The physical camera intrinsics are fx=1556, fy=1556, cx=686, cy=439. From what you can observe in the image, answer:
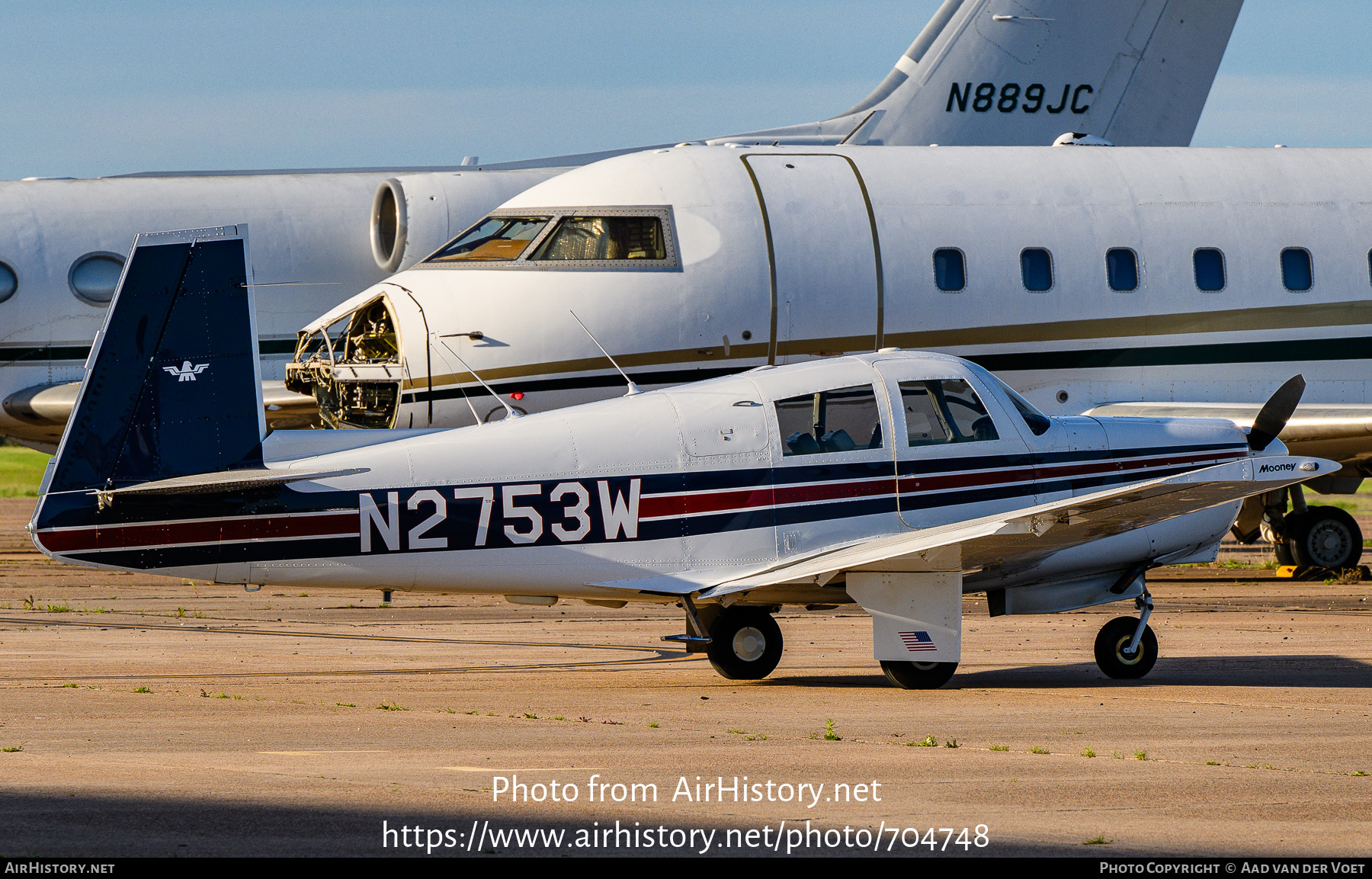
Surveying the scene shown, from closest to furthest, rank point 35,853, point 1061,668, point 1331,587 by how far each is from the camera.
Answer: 1. point 35,853
2. point 1061,668
3. point 1331,587

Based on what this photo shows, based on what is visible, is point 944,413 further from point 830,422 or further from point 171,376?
point 171,376

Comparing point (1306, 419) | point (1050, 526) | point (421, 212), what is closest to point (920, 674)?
point (1050, 526)

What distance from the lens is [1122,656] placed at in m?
12.1

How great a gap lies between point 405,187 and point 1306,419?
12.7m

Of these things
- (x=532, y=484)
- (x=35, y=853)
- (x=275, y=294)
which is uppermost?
(x=275, y=294)

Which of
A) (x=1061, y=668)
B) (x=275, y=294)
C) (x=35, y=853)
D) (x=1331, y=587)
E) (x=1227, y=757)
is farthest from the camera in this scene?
(x=275, y=294)

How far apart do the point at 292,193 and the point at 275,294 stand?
6.13ft

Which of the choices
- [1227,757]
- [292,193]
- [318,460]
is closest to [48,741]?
[318,460]

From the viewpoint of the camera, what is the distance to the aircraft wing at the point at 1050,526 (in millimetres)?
10617

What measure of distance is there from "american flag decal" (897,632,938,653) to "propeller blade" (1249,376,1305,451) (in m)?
3.25

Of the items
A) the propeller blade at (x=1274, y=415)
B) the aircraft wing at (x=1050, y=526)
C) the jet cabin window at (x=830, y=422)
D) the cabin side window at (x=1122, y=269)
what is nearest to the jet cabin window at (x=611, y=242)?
the cabin side window at (x=1122, y=269)

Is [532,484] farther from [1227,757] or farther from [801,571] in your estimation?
[1227,757]

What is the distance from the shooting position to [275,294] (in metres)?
22.3

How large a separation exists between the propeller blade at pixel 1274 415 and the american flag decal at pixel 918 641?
325 cm
